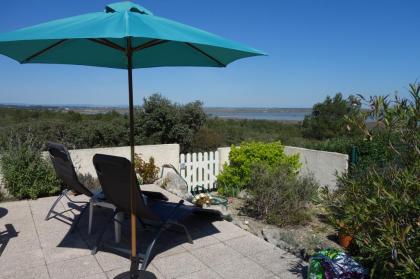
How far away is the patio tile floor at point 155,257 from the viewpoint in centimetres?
309

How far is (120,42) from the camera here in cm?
383

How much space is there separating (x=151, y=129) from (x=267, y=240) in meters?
12.0

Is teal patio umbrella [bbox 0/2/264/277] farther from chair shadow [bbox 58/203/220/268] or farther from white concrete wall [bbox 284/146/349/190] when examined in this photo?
white concrete wall [bbox 284/146/349/190]

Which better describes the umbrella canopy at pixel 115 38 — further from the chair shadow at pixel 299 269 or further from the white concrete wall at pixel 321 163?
the white concrete wall at pixel 321 163

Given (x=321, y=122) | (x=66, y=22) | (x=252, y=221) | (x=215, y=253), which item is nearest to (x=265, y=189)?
(x=252, y=221)

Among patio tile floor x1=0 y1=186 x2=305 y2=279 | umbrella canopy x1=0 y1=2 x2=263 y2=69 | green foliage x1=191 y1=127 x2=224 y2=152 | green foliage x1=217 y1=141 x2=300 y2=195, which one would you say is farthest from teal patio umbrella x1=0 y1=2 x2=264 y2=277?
green foliage x1=191 y1=127 x2=224 y2=152

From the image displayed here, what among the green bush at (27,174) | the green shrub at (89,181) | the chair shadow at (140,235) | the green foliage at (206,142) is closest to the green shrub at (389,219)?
the chair shadow at (140,235)

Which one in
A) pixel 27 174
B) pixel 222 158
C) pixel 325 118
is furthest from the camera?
pixel 325 118

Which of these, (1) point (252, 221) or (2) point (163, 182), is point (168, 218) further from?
(2) point (163, 182)

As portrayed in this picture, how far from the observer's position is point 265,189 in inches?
216

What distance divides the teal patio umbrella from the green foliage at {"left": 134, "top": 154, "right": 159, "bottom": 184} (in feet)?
9.80

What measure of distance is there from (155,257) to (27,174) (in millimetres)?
3401

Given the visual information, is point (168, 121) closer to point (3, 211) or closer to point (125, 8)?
point (3, 211)

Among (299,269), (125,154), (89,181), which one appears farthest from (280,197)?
(125,154)
